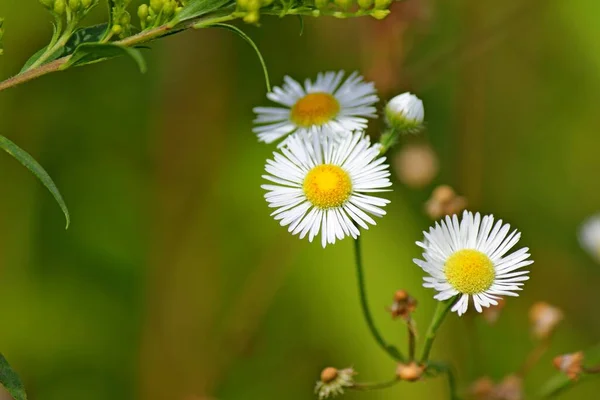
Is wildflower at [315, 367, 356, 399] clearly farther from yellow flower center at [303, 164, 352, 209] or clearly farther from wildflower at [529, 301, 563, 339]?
wildflower at [529, 301, 563, 339]

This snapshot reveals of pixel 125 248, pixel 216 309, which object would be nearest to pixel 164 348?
pixel 216 309

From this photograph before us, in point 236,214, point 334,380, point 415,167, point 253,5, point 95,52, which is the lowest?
point 334,380

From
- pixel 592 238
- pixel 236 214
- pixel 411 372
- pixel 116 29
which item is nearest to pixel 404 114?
pixel 411 372

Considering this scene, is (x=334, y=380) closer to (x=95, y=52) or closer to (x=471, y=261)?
(x=471, y=261)

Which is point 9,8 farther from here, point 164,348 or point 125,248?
point 164,348

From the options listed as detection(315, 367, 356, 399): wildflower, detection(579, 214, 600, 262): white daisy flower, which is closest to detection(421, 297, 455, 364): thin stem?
detection(315, 367, 356, 399): wildflower
